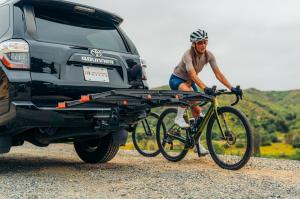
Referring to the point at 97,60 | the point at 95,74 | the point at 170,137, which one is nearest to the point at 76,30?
the point at 97,60

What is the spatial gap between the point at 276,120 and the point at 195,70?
204 ft

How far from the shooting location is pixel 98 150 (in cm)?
710

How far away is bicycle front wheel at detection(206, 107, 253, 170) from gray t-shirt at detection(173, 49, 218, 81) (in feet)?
3.04

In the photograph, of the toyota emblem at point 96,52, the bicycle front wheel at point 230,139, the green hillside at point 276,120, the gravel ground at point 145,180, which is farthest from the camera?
the green hillside at point 276,120

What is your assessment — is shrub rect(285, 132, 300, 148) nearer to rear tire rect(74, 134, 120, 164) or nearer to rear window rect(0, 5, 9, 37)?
rear tire rect(74, 134, 120, 164)

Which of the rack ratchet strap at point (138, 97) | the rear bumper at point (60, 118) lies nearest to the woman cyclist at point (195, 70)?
the rack ratchet strap at point (138, 97)

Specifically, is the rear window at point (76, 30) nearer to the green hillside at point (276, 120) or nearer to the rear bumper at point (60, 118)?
the rear bumper at point (60, 118)

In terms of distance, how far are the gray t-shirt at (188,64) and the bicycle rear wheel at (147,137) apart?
127cm

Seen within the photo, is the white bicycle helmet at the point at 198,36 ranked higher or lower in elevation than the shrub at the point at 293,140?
higher

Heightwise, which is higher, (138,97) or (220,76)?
(220,76)

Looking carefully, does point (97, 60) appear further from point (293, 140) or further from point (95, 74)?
point (293, 140)

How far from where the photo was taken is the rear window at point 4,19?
17.8 feet

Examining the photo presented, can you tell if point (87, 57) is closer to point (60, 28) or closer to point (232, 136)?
point (60, 28)

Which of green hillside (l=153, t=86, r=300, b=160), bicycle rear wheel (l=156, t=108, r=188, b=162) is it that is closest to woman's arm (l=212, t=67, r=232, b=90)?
bicycle rear wheel (l=156, t=108, r=188, b=162)
